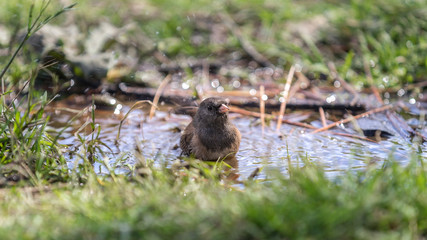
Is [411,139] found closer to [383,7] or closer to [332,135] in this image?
[332,135]

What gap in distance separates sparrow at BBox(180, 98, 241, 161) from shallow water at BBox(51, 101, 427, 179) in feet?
0.39

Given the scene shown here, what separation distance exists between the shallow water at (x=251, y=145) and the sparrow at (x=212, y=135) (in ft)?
0.39

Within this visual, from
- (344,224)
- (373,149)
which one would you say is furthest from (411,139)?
(344,224)

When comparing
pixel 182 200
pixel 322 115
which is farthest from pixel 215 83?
pixel 182 200

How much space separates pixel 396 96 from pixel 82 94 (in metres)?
3.34

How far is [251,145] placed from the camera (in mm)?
4516

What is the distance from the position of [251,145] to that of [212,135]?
0.39 m

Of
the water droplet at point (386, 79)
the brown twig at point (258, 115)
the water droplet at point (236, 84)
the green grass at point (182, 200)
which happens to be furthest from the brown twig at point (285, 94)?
the green grass at point (182, 200)

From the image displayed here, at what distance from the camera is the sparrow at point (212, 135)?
4.27 m

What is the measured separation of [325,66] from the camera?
6.15 meters

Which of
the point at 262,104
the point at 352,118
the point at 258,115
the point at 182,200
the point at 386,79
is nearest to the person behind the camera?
the point at 182,200

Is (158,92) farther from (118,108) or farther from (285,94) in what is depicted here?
(285,94)

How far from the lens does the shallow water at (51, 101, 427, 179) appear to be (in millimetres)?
3869

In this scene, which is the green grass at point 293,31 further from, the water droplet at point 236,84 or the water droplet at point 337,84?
the water droplet at point 236,84
